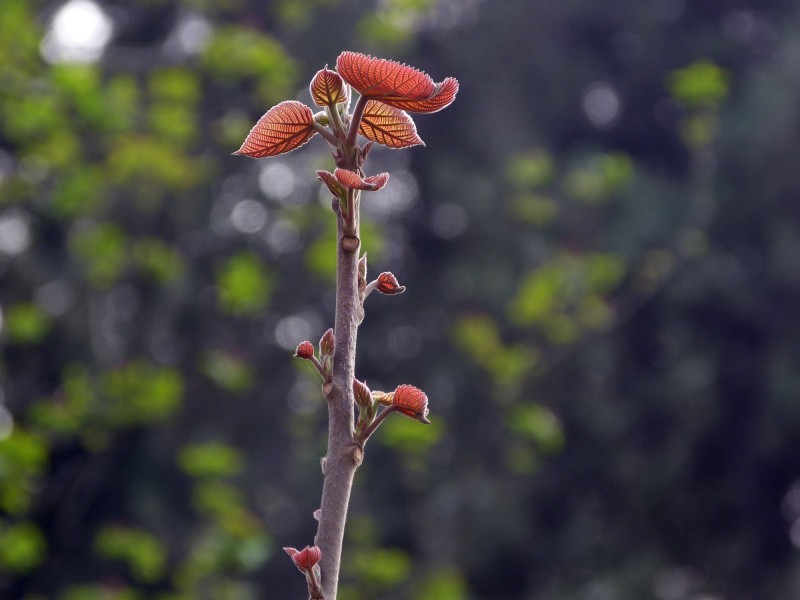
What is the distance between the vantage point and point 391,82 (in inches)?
27.8

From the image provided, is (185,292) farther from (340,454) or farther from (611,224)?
(340,454)

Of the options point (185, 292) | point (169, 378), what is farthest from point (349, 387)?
point (185, 292)

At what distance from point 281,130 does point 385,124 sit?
94mm

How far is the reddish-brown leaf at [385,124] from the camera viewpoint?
0.80 metres

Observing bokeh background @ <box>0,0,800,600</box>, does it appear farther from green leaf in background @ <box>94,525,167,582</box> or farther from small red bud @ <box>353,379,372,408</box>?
small red bud @ <box>353,379,372,408</box>

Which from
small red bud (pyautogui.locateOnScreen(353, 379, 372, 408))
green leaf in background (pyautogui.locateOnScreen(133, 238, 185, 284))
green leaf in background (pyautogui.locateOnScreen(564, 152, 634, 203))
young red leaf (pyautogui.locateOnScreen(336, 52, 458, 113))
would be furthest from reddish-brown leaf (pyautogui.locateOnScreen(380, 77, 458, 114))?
green leaf in background (pyautogui.locateOnScreen(564, 152, 634, 203))

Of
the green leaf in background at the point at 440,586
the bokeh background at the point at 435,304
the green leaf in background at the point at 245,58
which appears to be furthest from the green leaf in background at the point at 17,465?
the green leaf in background at the point at 245,58

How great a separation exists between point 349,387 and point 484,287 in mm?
6855

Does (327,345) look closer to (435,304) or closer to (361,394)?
(361,394)

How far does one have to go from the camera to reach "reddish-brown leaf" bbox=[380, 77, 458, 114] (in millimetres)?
735

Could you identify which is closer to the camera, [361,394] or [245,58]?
[361,394]

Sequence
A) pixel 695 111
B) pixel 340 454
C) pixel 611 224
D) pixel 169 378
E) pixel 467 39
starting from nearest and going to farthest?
pixel 340 454 < pixel 169 378 < pixel 695 111 < pixel 611 224 < pixel 467 39

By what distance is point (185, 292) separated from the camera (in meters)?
7.12

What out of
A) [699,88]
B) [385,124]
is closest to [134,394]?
[699,88]
